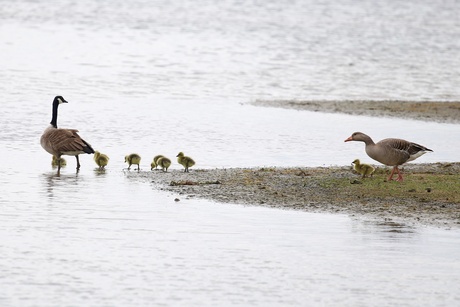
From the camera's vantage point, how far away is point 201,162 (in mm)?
17516

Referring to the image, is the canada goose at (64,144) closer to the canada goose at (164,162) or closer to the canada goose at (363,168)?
the canada goose at (164,162)

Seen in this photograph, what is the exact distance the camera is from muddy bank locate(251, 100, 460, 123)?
24.4 meters

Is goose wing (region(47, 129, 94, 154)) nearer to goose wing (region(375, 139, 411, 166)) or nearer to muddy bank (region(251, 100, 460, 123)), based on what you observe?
goose wing (region(375, 139, 411, 166))

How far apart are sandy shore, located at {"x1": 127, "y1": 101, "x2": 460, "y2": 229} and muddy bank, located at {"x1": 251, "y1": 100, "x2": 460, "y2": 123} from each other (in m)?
7.39

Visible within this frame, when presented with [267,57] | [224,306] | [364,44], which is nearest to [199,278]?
[224,306]

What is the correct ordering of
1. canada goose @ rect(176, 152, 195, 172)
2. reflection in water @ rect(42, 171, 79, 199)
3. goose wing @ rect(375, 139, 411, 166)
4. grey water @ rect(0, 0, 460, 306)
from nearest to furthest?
grey water @ rect(0, 0, 460, 306)
reflection in water @ rect(42, 171, 79, 199)
goose wing @ rect(375, 139, 411, 166)
canada goose @ rect(176, 152, 195, 172)

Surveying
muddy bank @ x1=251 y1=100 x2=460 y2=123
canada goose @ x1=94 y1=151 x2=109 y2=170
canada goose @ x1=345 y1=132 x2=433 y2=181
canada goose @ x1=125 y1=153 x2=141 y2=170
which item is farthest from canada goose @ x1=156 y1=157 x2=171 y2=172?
muddy bank @ x1=251 y1=100 x2=460 y2=123

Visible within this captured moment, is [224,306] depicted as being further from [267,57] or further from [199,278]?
[267,57]

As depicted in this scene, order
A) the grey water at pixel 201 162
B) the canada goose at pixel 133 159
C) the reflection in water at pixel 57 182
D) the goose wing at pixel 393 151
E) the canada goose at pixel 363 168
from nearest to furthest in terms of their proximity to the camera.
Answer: the grey water at pixel 201 162, the reflection in water at pixel 57 182, the goose wing at pixel 393 151, the canada goose at pixel 363 168, the canada goose at pixel 133 159

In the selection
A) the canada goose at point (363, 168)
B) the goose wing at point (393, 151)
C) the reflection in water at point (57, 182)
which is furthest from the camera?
the canada goose at point (363, 168)

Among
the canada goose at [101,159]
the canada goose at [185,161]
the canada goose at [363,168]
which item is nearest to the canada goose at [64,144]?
the canada goose at [101,159]

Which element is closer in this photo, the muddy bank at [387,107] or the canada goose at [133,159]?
the canada goose at [133,159]

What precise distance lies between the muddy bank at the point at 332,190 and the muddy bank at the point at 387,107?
26.1 feet

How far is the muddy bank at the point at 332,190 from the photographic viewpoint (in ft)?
44.5
